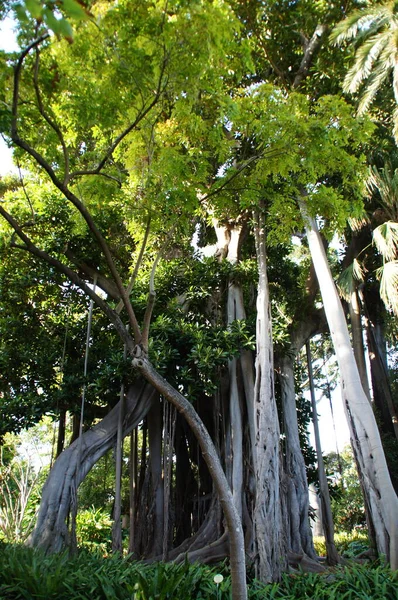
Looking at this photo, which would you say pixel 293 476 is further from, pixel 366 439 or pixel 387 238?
pixel 387 238

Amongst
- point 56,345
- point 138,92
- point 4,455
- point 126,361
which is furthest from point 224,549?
point 4,455

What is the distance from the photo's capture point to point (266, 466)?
19.6ft

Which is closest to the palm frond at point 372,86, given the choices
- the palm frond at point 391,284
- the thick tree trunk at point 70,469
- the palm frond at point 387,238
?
the palm frond at point 387,238

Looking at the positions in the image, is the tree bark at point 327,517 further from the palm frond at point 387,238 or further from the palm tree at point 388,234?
the palm frond at point 387,238

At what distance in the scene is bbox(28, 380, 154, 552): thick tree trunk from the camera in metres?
5.66

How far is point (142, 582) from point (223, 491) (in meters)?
1.02

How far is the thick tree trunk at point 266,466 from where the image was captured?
17.7ft

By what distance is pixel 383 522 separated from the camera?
5535 mm

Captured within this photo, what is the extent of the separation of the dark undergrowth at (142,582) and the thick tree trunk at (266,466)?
0.90ft

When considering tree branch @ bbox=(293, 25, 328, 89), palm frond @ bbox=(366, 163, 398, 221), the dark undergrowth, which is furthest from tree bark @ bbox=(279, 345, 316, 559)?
tree branch @ bbox=(293, 25, 328, 89)

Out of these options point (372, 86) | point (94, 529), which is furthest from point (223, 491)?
point (94, 529)

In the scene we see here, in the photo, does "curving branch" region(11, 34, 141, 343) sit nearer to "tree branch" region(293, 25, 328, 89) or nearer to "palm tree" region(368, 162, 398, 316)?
"palm tree" region(368, 162, 398, 316)

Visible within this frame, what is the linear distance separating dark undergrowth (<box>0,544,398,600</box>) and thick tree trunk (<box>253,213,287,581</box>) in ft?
0.90

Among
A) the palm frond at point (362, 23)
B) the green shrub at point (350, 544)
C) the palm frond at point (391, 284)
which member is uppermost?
the palm frond at point (362, 23)
